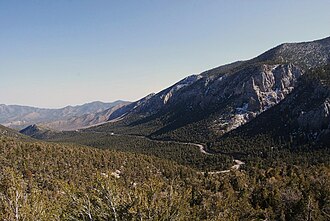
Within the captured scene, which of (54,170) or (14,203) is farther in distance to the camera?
(54,170)

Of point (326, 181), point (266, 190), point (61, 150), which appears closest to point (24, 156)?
point (61, 150)

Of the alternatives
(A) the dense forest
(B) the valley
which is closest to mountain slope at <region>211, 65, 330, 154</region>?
(B) the valley

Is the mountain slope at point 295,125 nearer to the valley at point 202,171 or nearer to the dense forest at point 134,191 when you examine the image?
the valley at point 202,171

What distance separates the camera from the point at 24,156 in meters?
83.0

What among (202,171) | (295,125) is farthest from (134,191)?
(295,125)

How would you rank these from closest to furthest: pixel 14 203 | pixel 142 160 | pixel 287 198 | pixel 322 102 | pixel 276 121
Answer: pixel 14 203 < pixel 287 198 < pixel 142 160 < pixel 322 102 < pixel 276 121

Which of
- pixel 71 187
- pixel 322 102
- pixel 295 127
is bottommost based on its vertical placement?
pixel 295 127

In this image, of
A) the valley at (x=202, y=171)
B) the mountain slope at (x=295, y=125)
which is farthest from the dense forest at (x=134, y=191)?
the mountain slope at (x=295, y=125)

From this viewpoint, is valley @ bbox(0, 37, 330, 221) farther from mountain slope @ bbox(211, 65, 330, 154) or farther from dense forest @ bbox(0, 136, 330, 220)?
mountain slope @ bbox(211, 65, 330, 154)

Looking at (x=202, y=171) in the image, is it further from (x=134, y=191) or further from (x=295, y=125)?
(x=134, y=191)

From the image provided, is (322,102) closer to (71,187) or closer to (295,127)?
(295,127)

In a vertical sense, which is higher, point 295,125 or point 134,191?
point 134,191

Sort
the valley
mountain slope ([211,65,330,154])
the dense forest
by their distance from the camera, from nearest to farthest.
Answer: the dense forest < the valley < mountain slope ([211,65,330,154])

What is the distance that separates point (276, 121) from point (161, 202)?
148829 mm
